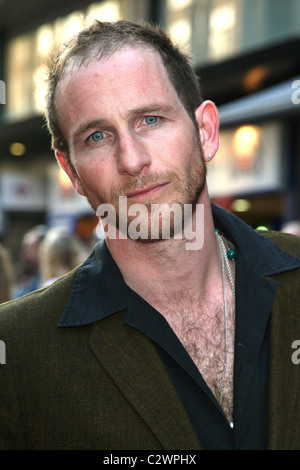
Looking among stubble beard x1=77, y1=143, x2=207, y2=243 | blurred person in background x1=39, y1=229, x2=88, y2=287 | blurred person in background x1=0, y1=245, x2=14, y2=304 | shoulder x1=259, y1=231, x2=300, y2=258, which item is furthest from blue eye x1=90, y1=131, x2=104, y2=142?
blurred person in background x1=39, y1=229, x2=88, y2=287

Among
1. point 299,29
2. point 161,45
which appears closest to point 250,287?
point 161,45

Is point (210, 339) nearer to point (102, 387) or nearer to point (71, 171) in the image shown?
point (102, 387)

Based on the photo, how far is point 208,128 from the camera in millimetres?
2650

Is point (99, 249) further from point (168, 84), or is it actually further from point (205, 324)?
point (168, 84)

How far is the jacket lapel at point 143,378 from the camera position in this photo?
1.96 metres

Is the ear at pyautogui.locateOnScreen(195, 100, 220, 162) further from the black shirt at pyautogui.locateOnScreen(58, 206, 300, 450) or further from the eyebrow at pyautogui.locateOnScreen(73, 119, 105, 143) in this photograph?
the eyebrow at pyautogui.locateOnScreen(73, 119, 105, 143)

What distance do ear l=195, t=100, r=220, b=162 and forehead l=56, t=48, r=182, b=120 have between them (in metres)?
0.26

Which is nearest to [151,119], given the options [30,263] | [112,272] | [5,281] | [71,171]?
[71,171]

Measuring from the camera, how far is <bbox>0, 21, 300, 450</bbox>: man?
205 cm

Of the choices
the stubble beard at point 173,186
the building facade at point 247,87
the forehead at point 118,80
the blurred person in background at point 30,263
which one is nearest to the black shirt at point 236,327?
the stubble beard at point 173,186

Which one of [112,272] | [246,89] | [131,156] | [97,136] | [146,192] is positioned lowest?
[112,272]

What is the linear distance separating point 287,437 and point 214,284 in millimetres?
738

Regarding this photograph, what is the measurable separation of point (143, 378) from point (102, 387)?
0.53ft

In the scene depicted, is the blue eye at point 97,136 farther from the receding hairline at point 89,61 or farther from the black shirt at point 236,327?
the black shirt at point 236,327
